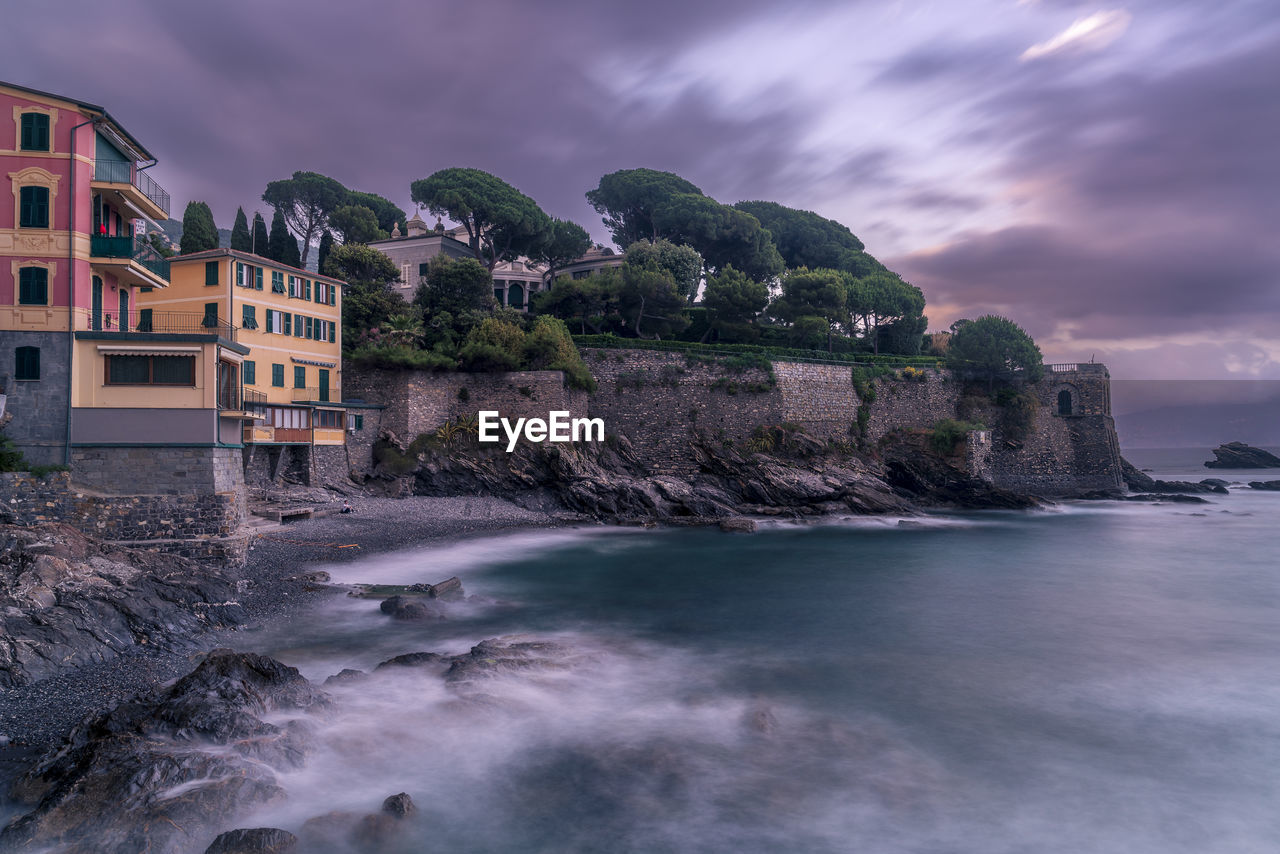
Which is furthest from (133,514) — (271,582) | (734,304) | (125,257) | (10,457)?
(734,304)

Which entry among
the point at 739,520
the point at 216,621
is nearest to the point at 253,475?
the point at 216,621

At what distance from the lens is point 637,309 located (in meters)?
46.7

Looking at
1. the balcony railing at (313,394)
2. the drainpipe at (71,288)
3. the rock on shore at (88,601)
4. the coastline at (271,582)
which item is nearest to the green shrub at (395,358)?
the balcony railing at (313,394)

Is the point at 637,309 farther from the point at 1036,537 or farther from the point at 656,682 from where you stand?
the point at 656,682

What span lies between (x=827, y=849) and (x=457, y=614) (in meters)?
11.8

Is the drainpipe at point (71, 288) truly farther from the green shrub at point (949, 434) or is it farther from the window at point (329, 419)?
the green shrub at point (949, 434)

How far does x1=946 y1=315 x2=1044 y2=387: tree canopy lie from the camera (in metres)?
49.6

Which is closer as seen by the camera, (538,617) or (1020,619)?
(538,617)

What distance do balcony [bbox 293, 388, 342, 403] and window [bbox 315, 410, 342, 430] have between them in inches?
26.2

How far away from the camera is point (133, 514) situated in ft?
62.5

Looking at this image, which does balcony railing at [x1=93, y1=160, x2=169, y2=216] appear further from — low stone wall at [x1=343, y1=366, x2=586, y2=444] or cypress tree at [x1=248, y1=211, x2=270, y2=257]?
cypress tree at [x1=248, y1=211, x2=270, y2=257]

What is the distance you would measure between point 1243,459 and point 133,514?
120682mm

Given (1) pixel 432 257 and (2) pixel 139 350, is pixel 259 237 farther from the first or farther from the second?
(2) pixel 139 350

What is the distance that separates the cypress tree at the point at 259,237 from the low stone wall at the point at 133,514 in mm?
31988
